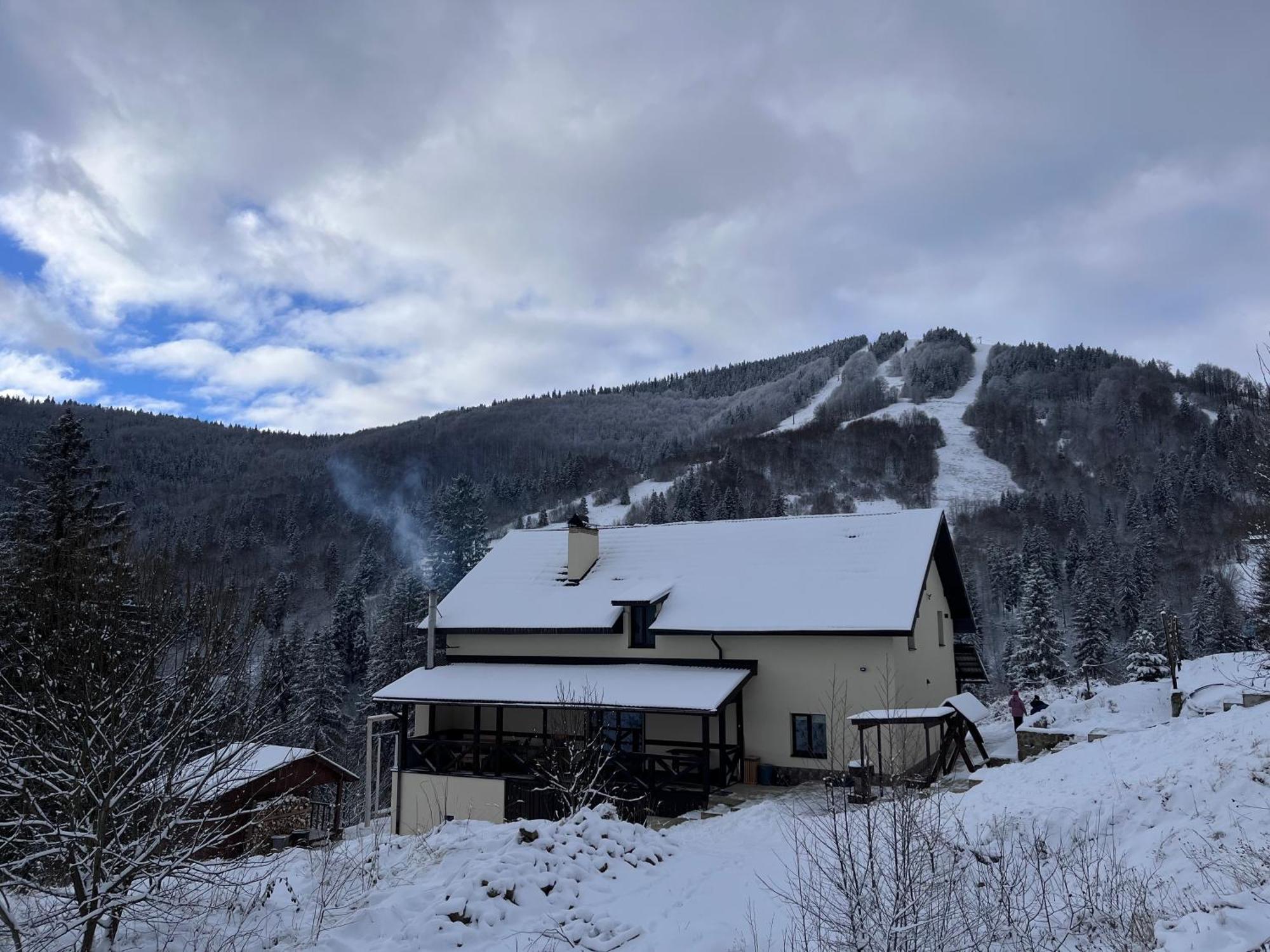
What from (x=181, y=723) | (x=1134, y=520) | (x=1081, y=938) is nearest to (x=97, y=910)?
(x=181, y=723)

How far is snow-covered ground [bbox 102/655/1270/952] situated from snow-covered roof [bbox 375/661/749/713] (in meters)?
5.74

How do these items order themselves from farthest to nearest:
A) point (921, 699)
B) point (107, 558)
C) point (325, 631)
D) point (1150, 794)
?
point (325, 631)
point (921, 699)
point (107, 558)
point (1150, 794)

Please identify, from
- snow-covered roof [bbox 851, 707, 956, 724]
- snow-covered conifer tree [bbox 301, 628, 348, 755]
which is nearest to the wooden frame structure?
snow-covered roof [bbox 851, 707, 956, 724]

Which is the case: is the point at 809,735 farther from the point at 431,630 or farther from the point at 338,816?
the point at 338,816

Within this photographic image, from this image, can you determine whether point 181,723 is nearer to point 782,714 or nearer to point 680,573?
point 782,714

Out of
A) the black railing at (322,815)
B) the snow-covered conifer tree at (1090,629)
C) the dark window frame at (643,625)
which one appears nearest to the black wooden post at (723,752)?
the dark window frame at (643,625)

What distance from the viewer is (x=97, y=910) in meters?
5.36

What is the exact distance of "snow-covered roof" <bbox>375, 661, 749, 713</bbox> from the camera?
1869cm

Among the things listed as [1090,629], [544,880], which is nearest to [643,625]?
[544,880]

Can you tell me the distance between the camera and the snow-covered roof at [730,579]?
66.8ft

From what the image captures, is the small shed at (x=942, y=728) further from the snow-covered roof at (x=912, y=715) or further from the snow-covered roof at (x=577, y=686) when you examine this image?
the snow-covered roof at (x=577, y=686)

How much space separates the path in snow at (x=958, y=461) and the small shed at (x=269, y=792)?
92.5 meters

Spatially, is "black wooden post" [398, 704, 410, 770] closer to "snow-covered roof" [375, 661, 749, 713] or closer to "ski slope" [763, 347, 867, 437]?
"snow-covered roof" [375, 661, 749, 713]

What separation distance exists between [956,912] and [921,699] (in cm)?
1746
